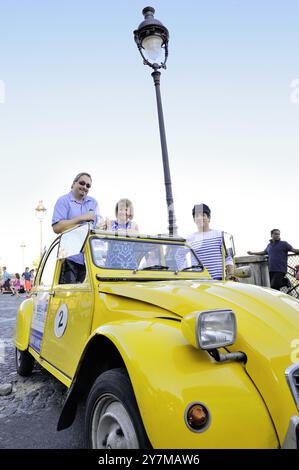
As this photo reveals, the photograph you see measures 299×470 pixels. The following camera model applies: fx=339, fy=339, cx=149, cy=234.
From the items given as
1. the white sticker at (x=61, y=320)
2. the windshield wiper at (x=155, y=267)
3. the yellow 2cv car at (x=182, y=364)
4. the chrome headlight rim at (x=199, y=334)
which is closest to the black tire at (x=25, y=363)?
the white sticker at (x=61, y=320)

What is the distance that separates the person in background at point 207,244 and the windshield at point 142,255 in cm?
33

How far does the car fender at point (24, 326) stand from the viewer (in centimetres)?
374

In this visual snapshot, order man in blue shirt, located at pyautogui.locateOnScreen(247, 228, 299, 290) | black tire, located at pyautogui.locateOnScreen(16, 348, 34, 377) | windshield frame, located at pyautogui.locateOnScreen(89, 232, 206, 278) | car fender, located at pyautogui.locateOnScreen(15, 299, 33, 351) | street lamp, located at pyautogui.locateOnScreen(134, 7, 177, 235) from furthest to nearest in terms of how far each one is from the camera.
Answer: man in blue shirt, located at pyautogui.locateOnScreen(247, 228, 299, 290) → street lamp, located at pyautogui.locateOnScreen(134, 7, 177, 235) → black tire, located at pyautogui.locateOnScreen(16, 348, 34, 377) → car fender, located at pyautogui.locateOnScreen(15, 299, 33, 351) → windshield frame, located at pyautogui.locateOnScreen(89, 232, 206, 278)

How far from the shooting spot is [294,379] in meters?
1.54

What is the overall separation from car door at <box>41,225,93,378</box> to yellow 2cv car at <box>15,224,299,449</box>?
0.02 meters

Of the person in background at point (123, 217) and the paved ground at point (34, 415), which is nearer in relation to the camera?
the paved ground at point (34, 415)

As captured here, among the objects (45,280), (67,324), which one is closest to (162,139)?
(45,280)

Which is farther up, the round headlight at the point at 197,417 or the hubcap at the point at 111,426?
the round headlight at the point at 197,417

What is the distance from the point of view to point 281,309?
6.49 ft

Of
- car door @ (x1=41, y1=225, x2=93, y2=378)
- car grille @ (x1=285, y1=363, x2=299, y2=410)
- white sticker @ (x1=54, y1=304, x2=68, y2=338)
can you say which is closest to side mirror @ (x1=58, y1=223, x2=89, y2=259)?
car door @ (x1=41, y1=225, x2=93, y2=378)

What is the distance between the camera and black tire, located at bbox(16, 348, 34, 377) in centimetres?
386

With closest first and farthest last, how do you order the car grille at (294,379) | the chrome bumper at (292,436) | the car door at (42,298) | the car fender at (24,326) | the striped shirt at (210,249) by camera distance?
1. the chrome bumper at (292,436)
2. the car grille at (294,379)
3. the car door at (42,298)
4. the striped shirt at (210,249)
5. the car fender at (24,326)

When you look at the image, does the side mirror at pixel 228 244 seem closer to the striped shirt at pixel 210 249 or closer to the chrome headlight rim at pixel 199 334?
the striped shirt at pixel 210 249

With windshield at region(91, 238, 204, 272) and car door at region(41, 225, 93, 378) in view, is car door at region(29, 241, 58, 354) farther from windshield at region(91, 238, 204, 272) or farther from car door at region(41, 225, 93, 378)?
windshield at region(91, 238, 204, 272)
